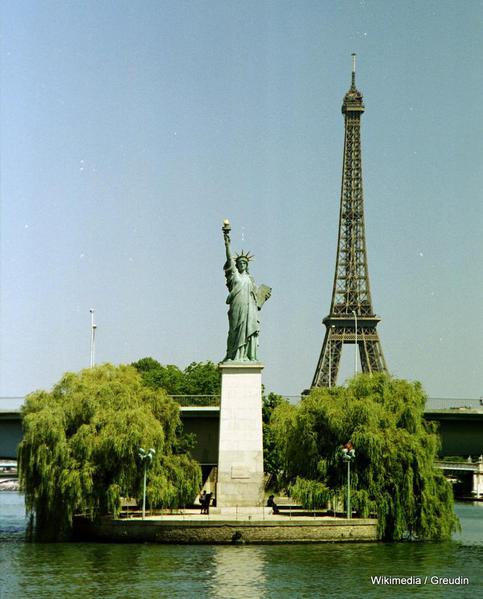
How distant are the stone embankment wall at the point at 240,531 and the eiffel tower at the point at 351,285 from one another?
5303cm

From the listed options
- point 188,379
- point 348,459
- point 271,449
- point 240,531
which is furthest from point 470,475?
point 240,531

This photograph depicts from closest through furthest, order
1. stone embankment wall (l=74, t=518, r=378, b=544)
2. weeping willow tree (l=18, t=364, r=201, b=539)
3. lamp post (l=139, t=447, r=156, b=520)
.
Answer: stone embankment wall (l=74, t=518, r=378, b=544)
lamp post (l=139, t=447, r=156, b=520)
weeping willow tree (l=18, t=364, r=201, b=539)

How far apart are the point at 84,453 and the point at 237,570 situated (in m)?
10.2

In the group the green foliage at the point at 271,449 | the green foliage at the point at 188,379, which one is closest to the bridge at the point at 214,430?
the green foliage at the point at 271,449

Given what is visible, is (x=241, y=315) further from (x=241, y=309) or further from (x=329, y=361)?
(x=329, y=361)

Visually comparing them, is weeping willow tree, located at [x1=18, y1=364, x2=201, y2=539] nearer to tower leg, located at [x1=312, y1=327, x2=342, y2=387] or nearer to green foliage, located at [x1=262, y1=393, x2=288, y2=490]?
green foliage, located at [x1=262, y1=393, x2=288, y2=490]

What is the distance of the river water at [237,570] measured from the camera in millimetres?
29641

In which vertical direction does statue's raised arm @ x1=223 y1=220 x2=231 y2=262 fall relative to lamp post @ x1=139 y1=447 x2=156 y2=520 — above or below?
above

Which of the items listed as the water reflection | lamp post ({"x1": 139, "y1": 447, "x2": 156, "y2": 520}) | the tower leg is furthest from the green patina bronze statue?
the tower leg

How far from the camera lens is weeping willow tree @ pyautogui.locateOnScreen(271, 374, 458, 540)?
41375mm

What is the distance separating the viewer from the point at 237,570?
32.9 metres

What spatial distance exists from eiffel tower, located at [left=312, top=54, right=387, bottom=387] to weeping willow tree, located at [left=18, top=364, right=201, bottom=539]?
50992 millimetres

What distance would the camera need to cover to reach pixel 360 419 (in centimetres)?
4316

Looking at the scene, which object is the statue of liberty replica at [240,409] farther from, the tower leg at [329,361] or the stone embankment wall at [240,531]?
the tower leg at [329,361]
